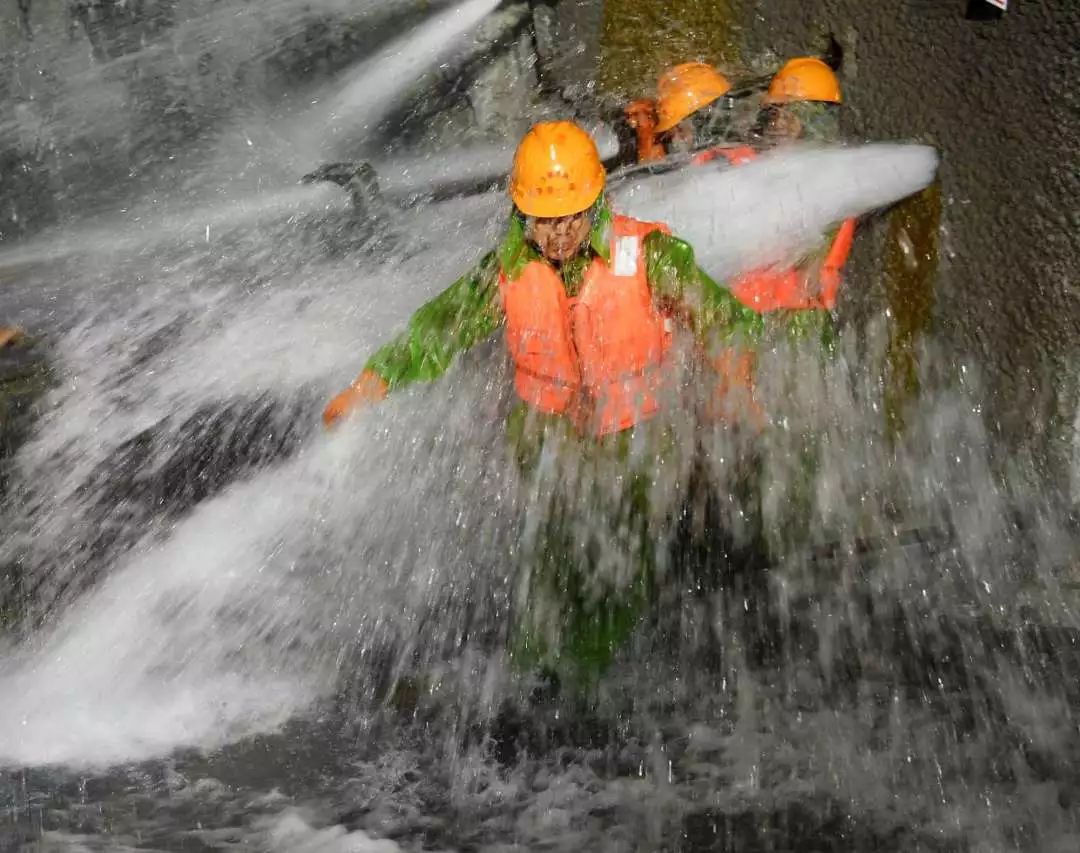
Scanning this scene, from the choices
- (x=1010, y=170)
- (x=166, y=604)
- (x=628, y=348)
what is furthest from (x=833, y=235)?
(x=166, y=604)

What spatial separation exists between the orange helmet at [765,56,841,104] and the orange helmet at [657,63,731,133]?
56cm

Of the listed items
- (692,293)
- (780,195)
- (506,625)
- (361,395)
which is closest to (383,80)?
(780,195)

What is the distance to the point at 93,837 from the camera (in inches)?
133

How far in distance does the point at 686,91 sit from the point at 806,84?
79 cm

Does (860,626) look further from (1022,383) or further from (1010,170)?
(1010,170)

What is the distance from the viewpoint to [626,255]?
12.0 ft

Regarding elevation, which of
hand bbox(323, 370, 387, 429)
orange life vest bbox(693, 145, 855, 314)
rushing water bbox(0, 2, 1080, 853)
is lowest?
rushing water bbox(0, 2, 1080, 853)

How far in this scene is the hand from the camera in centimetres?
372

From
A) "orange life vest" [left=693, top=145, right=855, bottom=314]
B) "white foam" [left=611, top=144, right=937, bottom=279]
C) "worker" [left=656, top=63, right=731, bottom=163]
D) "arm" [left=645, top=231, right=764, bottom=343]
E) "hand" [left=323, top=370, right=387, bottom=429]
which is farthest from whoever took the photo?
"worker" [left=656, top=63, right=731, bottom=163]

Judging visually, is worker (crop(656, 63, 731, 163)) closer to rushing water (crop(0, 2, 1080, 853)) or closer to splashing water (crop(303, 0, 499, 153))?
rushing water (crop(0, 2, 1080, 853))

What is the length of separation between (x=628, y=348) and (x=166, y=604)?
2111 mm

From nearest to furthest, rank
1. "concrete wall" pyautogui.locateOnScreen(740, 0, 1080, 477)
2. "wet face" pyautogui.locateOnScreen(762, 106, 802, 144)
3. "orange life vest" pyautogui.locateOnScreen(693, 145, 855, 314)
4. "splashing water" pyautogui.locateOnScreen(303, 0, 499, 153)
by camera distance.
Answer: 1. "concrete wall" pyautogui.locateOnScreen(740, 0, 1080, 477)
2. "orange life vest" pyautogui.locateOnScreen(693, 145, 855, 314)
3. "wet face" pyautogui.locateOnScreen(762, 106, 802, 144)
4. "splashing water" pyautogui.locateOnScreen(303, 0, 499, 153)

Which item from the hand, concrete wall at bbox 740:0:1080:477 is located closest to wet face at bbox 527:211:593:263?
the hand

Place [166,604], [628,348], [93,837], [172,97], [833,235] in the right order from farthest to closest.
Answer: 1. [172,97]
2. [833,235]
3. [166,604]
4. [628,348]
5. [93,837]
